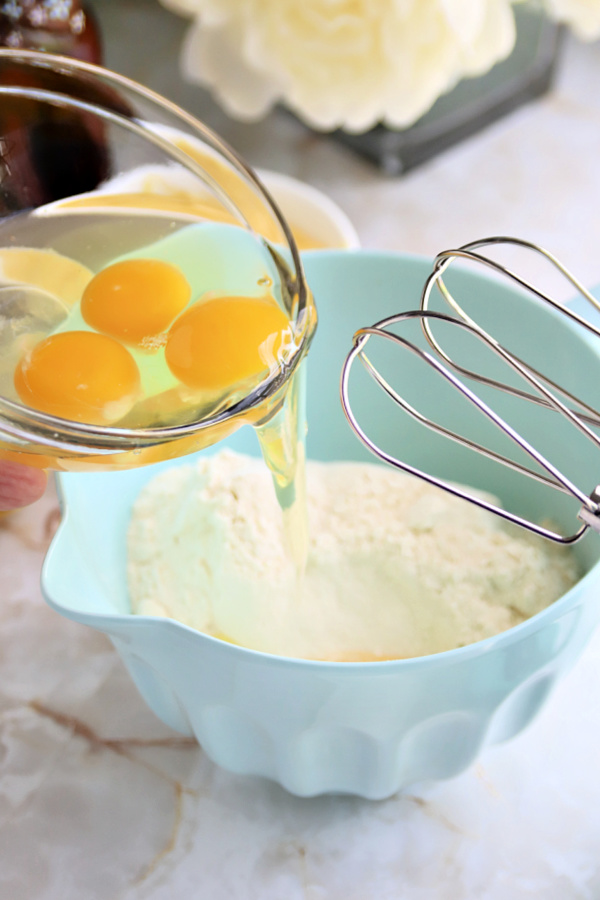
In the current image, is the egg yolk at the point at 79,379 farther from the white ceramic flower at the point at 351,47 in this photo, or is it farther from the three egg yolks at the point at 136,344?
the white ceramic flower at the point at 351,47

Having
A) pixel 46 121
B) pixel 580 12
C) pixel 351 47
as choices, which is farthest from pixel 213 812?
pixel 580 12

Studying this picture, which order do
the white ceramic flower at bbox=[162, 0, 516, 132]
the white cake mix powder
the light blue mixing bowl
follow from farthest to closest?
the white ceramic flower at bbox=[162, 0, 516, 132] < the white cake mix powder < the light blue mixing bowl

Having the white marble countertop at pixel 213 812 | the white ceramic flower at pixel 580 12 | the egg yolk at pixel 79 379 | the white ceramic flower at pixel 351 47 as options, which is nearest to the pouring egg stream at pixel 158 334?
the egg yolk at pixel 79 379

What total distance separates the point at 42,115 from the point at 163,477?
0.25m

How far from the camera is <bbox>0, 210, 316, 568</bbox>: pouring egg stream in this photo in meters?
0.41

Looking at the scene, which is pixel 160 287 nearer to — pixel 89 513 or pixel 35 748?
pixel 89 513

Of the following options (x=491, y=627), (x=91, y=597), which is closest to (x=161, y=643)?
(x=91, y=597)

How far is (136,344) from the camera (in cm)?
45

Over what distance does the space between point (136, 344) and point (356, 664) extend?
0.21 m

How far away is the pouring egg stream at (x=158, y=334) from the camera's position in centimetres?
41

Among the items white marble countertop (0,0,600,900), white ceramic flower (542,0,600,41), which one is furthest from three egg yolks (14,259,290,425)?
white ceramic flower (542,0,600,41)

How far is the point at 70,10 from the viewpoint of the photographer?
69cm

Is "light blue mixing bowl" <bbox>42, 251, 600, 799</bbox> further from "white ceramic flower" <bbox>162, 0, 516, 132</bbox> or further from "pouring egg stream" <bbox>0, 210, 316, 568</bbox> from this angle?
Answer: "white ceramic flower" <bbox>162, 0, 516, 132</bbox>

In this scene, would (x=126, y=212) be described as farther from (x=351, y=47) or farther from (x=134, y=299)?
(x=351, y=47)
